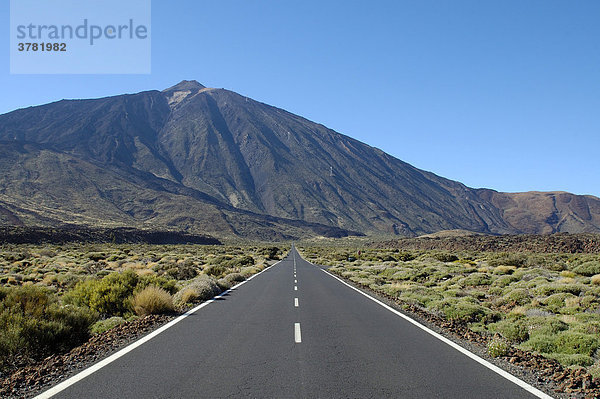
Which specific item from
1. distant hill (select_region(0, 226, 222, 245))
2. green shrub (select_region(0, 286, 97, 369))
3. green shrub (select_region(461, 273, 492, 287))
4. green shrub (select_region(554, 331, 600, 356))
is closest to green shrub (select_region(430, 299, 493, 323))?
green shrub (select_region(554, 331, 600, 356))

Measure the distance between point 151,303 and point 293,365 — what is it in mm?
6798

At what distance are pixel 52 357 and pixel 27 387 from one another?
5.52ft

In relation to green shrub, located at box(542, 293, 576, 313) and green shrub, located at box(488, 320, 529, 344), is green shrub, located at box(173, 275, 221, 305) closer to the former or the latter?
green shrub, located at box(488, 320, 529, 344)

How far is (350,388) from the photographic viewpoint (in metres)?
5.90

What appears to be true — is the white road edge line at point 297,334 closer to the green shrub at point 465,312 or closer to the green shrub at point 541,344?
the green shrub at point 541,344

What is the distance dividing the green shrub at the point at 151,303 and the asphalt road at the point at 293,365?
1.41 metres

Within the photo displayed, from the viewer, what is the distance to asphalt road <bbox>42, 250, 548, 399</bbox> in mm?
5754

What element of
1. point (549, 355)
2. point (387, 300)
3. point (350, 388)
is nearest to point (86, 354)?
point (350, 388)

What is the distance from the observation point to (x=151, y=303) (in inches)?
487

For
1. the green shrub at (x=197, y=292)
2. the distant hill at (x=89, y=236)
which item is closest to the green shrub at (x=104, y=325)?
the green shrub at (x=197, y=292)

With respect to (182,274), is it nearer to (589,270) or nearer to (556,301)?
(556,301)

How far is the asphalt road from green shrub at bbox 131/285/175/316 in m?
1.41

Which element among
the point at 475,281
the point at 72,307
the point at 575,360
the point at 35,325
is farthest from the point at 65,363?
the point at 475,281

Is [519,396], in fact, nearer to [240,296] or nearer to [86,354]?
[86,354]
